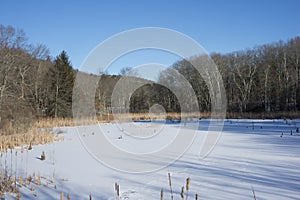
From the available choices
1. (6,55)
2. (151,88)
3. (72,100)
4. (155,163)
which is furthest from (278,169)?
(151,88)

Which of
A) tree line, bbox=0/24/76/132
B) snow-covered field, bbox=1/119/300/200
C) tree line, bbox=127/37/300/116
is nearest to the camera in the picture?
snow-covered field, bbox=1/119/300/200

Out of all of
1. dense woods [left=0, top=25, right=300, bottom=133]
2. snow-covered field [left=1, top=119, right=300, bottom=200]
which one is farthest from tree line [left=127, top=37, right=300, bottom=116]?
snow-covered field [left=1, top=119, right=300, bottom=200]

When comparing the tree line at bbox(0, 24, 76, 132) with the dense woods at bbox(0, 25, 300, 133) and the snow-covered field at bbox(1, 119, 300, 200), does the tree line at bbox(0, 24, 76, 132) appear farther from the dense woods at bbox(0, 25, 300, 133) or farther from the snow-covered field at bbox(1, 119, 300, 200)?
the snow-covered field at bbox(1, 119, 300, 200)

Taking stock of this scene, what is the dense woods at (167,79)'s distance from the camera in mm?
17781

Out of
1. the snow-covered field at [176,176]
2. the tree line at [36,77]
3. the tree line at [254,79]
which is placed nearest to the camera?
the snow-covered field at [176,176]

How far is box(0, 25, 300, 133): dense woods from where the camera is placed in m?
17.8

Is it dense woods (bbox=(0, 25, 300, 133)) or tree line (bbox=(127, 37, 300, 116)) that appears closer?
dense woods (bbox=(0, 25, 300, 133))

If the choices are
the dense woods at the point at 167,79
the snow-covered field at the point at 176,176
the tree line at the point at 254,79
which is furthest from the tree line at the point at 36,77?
the snow-covered field at the point at 176,176

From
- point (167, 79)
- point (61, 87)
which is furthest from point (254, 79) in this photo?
Result: point (61, 87)

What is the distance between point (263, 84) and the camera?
82.6ft

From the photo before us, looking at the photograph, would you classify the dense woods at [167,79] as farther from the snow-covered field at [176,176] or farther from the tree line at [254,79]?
the snow-covered field at [176,176]

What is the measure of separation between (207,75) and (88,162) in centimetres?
2169

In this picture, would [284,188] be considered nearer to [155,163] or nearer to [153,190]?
[153,190]

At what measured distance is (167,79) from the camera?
90.3 ft
